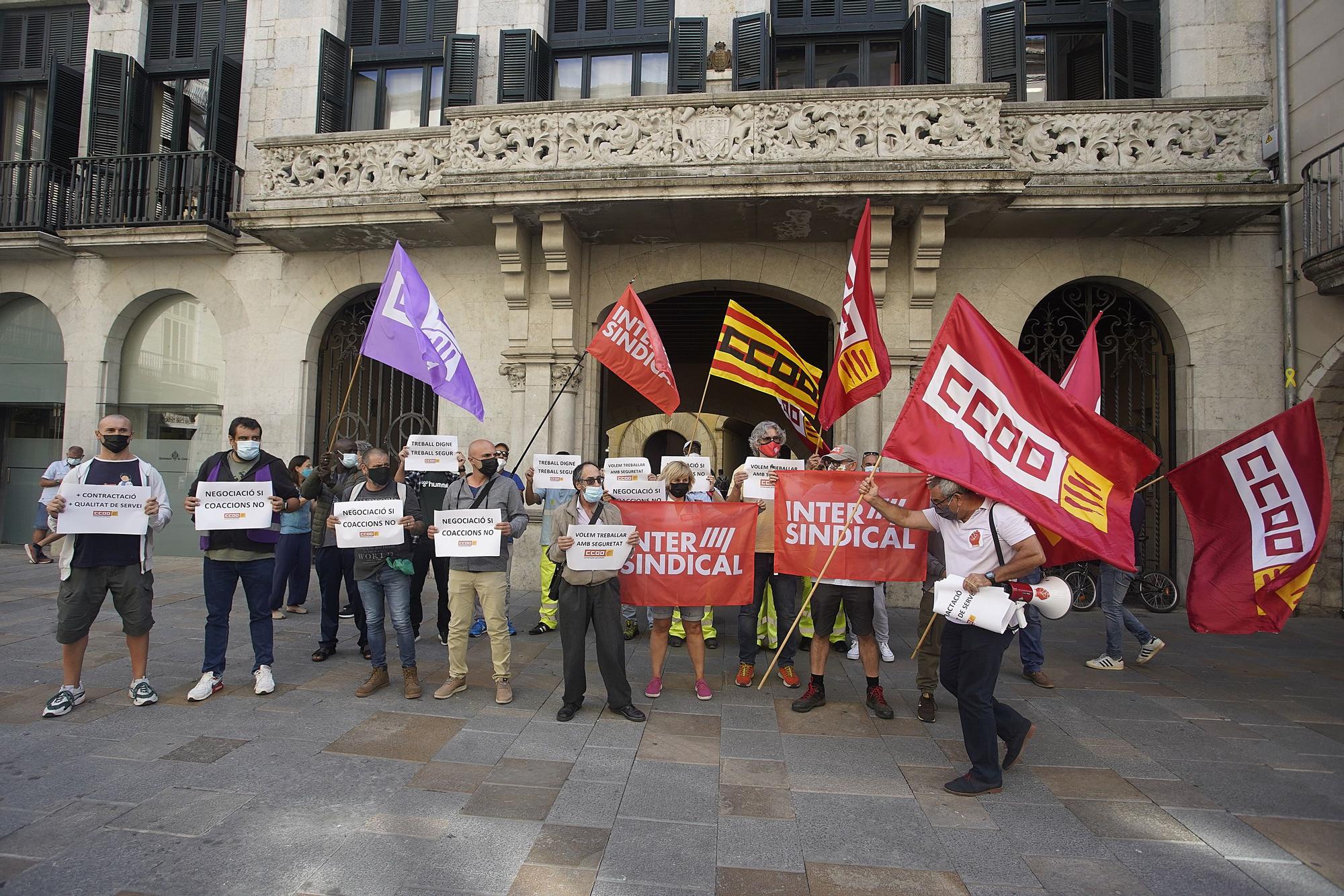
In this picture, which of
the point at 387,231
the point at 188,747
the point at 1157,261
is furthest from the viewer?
the point at 387,231

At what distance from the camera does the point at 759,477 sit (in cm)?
632

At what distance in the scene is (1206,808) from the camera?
151 inches

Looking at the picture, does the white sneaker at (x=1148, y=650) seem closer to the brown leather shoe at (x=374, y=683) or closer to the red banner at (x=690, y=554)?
the red banner at (x=690, y=554)

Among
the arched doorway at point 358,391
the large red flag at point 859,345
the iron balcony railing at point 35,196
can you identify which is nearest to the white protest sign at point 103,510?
the large red flag at point 859,345

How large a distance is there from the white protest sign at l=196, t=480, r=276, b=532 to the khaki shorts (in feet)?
1.84

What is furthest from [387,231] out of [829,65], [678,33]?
[829,65]

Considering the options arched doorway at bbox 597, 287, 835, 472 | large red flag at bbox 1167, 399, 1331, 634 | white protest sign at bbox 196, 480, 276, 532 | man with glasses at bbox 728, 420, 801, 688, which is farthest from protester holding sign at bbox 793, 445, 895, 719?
arched doorway at bbox 597, 287, 835, 472

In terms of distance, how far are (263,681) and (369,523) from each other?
1459mm

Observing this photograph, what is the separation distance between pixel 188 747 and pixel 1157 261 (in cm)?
1215

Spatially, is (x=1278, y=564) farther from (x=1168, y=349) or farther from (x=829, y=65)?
(x=829, y=65)

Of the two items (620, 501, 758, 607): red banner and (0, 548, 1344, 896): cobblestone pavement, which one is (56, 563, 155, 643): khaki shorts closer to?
(0, 548, 1344, 896): cobblestone pavement

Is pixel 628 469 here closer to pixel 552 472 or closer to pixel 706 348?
pixel 552 472

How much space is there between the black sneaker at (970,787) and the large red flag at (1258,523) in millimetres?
2050

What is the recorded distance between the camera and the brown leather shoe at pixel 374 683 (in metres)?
5.40
